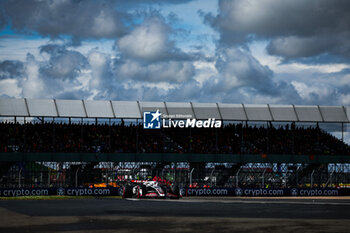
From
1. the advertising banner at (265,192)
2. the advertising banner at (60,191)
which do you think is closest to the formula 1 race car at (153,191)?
the advertising banner at (60,191)

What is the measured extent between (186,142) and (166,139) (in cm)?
219

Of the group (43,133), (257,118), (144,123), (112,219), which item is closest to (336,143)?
(257,118)

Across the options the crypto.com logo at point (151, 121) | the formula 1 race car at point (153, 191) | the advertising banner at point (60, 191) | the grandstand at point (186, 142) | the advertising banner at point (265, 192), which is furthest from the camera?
the crypto.com logo at point (151, 121)

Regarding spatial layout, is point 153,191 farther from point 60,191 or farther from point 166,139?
point 166,139

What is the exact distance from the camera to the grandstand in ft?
169

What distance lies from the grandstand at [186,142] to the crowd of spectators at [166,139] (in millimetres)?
99

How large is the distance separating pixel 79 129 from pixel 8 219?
129 ft

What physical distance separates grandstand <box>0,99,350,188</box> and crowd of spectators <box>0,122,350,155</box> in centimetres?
10

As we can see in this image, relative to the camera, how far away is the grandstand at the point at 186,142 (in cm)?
5156

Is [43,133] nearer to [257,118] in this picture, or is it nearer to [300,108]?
[257,118]

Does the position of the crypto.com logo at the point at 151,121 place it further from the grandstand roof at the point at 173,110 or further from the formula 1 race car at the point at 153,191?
the formula 1 race car at the point at 153,191

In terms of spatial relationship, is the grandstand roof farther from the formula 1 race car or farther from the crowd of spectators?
the formula 1 race car

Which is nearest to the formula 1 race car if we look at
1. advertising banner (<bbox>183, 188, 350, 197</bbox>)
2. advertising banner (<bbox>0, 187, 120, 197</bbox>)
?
advertising banner (<bbox>0, 187, 120, 197</bbox>)

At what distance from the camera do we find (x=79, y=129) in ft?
190
